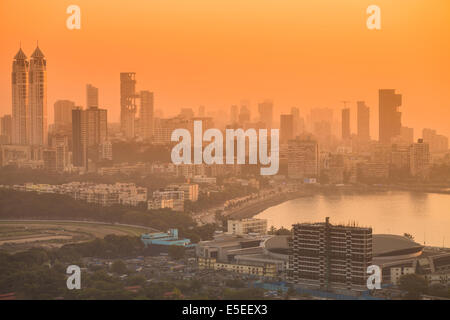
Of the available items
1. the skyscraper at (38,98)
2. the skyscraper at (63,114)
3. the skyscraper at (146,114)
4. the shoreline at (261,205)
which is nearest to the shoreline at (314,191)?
the shoreline at (261,205)

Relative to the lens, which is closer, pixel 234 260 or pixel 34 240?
pixel 234 260

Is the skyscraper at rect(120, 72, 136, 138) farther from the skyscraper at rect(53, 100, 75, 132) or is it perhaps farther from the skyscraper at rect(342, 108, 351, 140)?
the skyscraper at rect(342, 108, 351, 140)

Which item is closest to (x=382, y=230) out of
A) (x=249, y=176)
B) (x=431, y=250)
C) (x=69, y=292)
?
(x=431, y=250)

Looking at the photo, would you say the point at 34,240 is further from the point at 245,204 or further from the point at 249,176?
the point at 249,176

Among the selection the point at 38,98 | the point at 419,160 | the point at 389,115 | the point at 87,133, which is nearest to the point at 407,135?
the point at 419,160

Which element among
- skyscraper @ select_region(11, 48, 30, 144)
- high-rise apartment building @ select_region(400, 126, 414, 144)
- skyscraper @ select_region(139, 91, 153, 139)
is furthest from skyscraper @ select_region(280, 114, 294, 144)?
skyscraper @ select_region(11, 48, 30, 144)

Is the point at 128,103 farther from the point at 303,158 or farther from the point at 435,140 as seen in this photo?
the point at 435,140
